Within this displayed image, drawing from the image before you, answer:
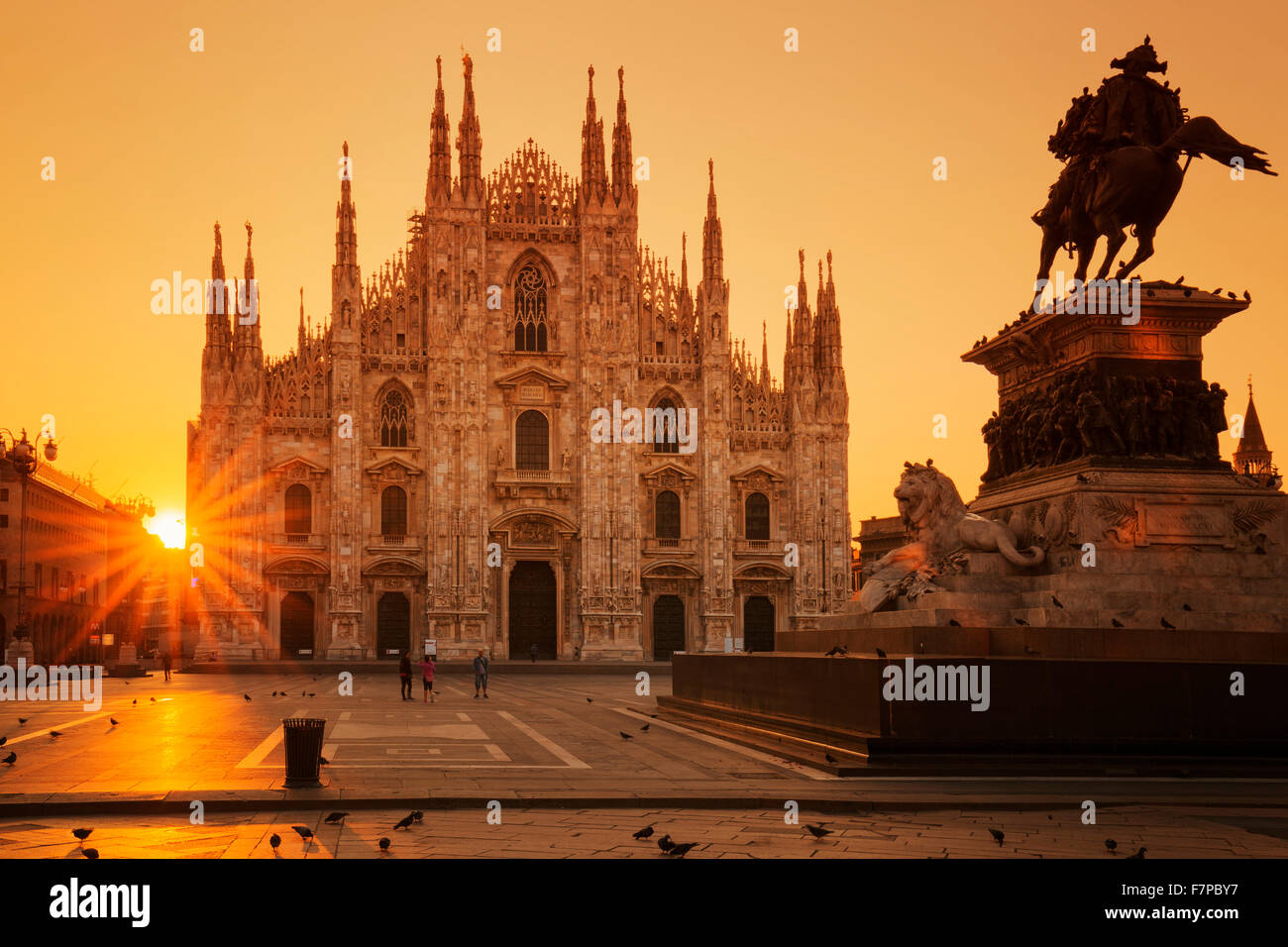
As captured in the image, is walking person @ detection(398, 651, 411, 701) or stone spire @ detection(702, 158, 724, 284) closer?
walking person @ detection(398, 651, 411, 701)

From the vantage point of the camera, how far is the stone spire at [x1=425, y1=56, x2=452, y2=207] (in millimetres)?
55000

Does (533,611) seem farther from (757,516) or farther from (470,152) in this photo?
(470,152)

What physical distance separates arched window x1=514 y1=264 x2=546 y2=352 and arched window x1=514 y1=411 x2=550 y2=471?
9.39 ft

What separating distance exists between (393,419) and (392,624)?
8161 millimetres

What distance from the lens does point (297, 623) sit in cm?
5384

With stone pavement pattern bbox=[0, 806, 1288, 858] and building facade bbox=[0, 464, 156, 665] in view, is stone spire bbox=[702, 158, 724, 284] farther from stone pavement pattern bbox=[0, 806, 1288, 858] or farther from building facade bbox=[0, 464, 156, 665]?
stone pavement pattern bbox=[0, 806, 1288, 858]

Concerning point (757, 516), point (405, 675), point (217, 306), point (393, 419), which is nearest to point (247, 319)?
point (217, 306)

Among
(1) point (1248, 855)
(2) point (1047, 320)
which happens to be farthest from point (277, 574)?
(1) point (1248, 855)

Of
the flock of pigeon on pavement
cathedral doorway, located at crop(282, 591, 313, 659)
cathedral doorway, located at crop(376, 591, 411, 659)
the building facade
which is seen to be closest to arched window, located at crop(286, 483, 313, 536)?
cathedral doorway, located at crop(282, 591, 313, 659)

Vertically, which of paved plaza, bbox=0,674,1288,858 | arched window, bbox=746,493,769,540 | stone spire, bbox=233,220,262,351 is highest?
stone spire, bbox=233,220,262,351

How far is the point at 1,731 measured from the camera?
21.0m

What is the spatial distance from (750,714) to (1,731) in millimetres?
11429

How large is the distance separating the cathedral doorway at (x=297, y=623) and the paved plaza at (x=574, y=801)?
1336 inches
